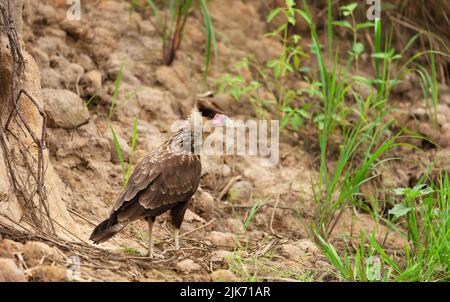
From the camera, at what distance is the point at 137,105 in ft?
25.3

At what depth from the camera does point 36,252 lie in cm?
480

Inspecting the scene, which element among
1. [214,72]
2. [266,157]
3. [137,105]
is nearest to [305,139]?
[266,157]

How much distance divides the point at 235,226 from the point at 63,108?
1906 mm

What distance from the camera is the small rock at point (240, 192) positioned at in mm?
7325

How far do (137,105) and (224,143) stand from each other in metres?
0.97

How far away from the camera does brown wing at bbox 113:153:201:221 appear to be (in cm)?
563

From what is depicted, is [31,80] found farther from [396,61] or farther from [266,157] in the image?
[396,61]

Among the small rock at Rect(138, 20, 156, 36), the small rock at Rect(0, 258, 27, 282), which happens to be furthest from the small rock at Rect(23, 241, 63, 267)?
the small rock at Rect(138, 20, 156, 36)

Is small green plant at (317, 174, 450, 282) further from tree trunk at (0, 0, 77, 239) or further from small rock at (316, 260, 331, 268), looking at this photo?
tree trunk at (0, 0, 77, 239)

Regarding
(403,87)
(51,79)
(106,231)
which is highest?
(51,79)

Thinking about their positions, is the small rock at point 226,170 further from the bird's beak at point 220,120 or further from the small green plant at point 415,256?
the small green plant at point 415,256

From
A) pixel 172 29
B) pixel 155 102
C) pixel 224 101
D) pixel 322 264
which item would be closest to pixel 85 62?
pixel 155 102

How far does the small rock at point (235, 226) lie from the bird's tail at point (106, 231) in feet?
5.20

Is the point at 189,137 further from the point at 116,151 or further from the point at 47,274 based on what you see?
the point at 47,274
